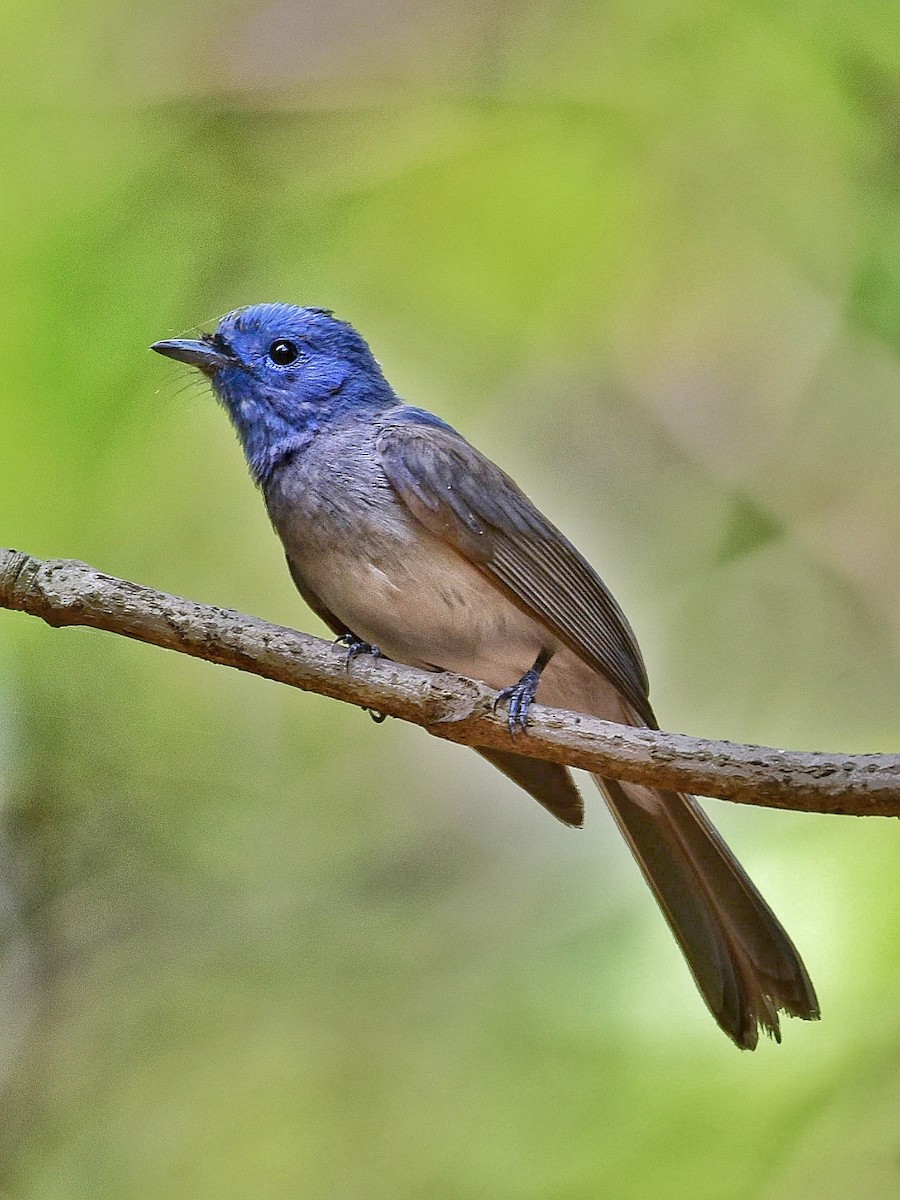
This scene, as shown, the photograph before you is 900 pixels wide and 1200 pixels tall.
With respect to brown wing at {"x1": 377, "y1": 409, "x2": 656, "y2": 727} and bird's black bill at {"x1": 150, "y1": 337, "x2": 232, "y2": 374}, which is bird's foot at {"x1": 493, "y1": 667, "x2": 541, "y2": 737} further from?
bird's black bill at {"x1": 150, "y1": 337, "x2": 232, "y2": 374}

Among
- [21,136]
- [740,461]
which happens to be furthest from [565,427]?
[21,136]

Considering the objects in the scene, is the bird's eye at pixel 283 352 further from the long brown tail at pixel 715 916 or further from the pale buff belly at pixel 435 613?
the long brown tail at pixel 715 916

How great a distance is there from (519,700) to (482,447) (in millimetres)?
1127

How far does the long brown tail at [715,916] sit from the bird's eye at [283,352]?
2.73 ft

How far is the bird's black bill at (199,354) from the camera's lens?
194 centimetres

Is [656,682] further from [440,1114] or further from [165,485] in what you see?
[165,485]

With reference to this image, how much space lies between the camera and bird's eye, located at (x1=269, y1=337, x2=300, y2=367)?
6.64ft

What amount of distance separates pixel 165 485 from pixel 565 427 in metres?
0.82

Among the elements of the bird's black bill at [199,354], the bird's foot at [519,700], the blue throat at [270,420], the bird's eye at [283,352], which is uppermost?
the bird's eye at [283,352]

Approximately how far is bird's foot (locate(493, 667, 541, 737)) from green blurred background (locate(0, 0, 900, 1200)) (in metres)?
0.72

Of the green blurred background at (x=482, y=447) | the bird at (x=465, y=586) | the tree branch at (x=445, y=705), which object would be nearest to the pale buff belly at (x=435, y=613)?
the bird at (x=465, y=586)

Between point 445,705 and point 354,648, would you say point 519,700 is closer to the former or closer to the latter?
point 445,705

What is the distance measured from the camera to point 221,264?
2.58m

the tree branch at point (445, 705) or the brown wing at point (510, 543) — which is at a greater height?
the brown wing at point (510, 543)
